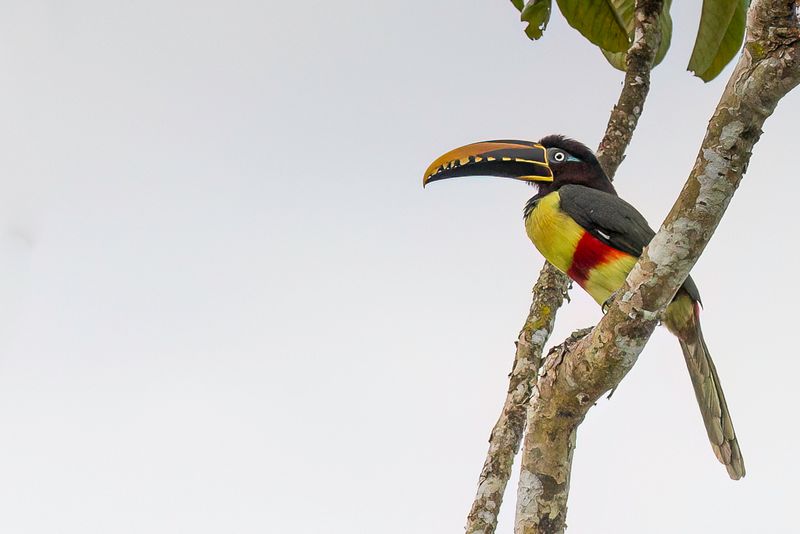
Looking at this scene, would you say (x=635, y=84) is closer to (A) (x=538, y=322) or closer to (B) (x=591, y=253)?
(B) (x=591, y=253)

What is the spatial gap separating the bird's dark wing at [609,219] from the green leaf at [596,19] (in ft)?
4.64

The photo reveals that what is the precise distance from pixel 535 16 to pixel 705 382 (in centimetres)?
244

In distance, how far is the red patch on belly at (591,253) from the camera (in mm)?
3990

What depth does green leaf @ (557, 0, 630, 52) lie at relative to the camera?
512 cm

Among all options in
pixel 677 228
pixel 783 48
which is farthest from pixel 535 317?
pixel 783 48

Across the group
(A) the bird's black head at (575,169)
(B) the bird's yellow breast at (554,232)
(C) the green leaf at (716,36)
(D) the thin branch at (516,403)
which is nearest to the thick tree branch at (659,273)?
(D) the thin branch at (516,403)

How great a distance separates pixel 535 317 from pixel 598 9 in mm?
2105

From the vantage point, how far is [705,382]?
3695mm

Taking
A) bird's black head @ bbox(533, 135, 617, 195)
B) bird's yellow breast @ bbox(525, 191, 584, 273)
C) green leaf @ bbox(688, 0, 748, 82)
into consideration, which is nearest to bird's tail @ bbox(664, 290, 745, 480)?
bird's yellow breast @ bbox(525, 191, 584, 273)

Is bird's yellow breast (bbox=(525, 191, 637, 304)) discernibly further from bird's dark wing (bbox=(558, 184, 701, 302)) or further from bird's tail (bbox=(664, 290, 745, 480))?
bird's tail (bbox=(664, 290, 745, 480))

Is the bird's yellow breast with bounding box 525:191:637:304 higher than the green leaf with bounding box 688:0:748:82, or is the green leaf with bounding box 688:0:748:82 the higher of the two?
the green leaf with bounding box 688:0:748:82

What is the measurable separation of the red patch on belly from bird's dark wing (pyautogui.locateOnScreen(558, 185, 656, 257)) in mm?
21

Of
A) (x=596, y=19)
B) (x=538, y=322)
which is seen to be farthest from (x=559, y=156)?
(x=596, y=19)

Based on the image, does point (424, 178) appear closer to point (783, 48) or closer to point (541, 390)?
point (541, 390)
